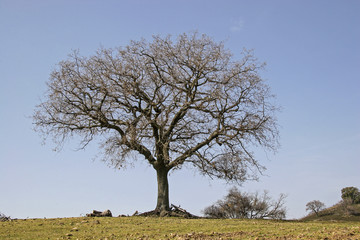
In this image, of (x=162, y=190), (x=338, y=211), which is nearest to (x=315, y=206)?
(x=338, y=211)

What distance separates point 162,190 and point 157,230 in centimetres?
773

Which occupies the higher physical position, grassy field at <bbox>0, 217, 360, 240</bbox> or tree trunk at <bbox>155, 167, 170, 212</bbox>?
tree trunk at <bbox>155, 167, 170, 212</bbox>

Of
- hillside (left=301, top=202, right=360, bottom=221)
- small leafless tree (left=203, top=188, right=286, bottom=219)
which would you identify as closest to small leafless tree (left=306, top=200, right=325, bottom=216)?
hillside (left=301, top=202, right=360, bottom=221)

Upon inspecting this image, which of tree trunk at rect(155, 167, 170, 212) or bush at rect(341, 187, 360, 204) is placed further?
bush at rect(341, 187, 360, 204)

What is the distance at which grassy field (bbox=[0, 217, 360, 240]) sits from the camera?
534 inches

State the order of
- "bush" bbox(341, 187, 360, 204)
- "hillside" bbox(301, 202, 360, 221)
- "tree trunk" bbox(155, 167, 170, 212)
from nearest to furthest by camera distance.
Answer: "tree trunk" bbox(155, 167, 170, 212)
"hillside" bbox(301, 202, 360, 221)
"bush" bbox(341, 187, 360, 204)

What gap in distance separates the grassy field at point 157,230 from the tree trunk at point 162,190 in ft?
11.0

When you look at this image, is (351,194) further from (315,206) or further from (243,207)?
(243,207)

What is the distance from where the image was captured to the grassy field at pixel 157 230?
1356 centimetres

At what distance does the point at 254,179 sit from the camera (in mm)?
22875

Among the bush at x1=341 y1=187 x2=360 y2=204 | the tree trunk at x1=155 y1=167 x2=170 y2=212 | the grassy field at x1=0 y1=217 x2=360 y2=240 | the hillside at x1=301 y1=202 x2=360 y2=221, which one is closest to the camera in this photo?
the grassy field at x1=0 y1=217 x2=360 y2=240

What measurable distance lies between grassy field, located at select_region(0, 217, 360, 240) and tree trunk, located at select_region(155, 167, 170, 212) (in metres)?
3.36

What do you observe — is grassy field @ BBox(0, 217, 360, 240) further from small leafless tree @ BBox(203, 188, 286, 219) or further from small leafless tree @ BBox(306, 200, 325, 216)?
small leafless tree @ BBox(306, 200, 325, 216)

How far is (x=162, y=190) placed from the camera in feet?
78.7
